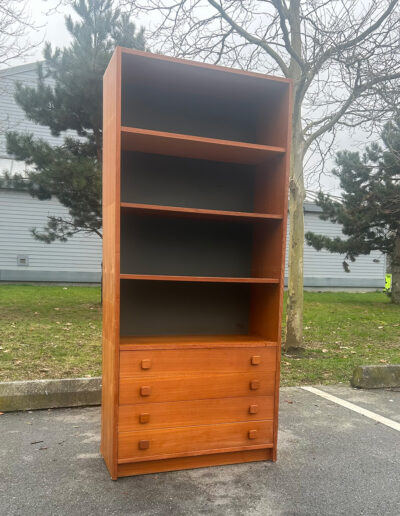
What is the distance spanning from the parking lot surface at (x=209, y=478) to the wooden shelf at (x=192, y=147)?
7.16 ft

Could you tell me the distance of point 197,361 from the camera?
9.77 feet

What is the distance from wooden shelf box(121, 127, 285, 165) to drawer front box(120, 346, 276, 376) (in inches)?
54.4

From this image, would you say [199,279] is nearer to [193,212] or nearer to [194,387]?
[193,212]

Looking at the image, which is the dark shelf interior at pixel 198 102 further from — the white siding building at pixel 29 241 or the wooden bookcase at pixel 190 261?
the white siding building at pixel 29 241

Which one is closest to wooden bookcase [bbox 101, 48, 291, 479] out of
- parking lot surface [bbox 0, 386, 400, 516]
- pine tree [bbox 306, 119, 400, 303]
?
parking lot surface [bbox 0, 386, 400, 516]

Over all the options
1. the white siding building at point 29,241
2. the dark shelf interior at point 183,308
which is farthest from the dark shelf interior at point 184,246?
the white siding building at point 29,241

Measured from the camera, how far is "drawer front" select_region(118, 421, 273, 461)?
9.23 feet

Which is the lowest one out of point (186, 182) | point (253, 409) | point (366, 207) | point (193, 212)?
point (253, 409)

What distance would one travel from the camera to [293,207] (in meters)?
6.56

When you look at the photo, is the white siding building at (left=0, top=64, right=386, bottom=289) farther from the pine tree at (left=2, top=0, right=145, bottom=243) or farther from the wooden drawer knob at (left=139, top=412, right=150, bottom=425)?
the wooden drawer knob at (left=139, top=412, right=150, bottom=425)

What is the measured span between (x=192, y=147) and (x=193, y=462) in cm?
215

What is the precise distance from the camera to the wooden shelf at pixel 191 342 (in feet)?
9.41

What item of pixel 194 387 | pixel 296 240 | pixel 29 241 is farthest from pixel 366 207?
pixel 194 387

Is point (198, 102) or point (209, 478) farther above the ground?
point (198, 102)
